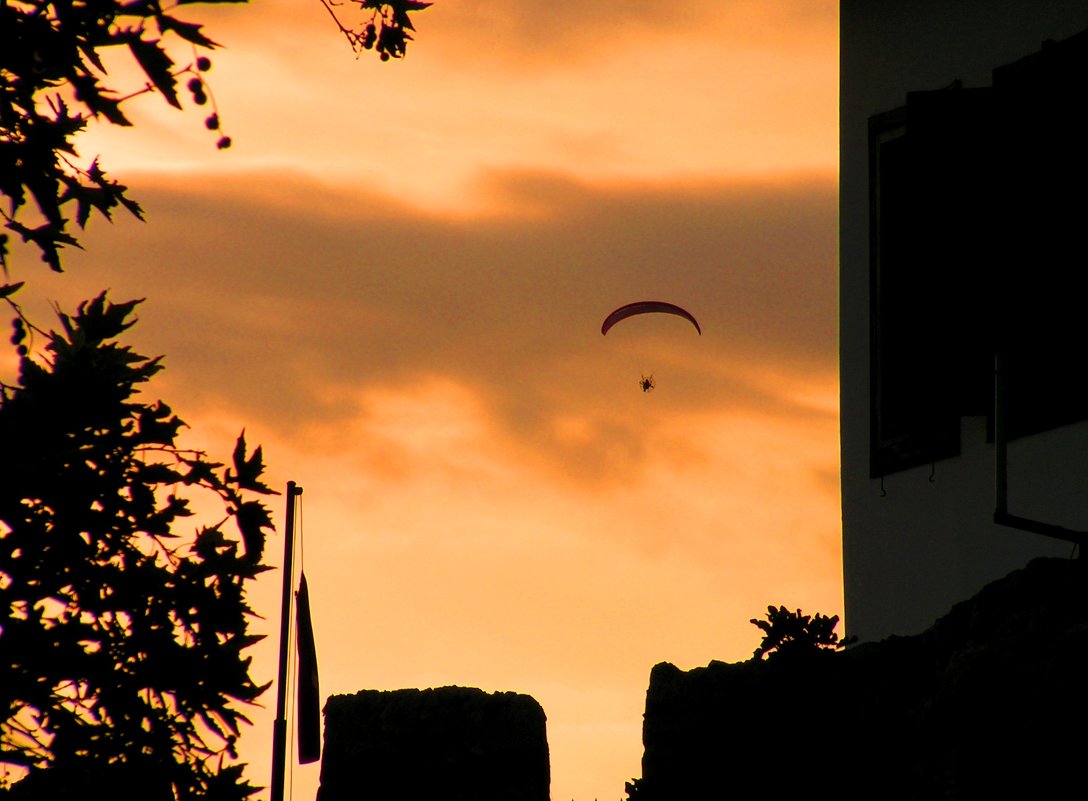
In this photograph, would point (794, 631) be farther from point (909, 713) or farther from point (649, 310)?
point (649, 310)

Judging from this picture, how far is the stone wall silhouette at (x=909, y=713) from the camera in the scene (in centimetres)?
511

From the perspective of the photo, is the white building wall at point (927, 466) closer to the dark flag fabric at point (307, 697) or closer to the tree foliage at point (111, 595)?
the dark flag fabric at point (307, 697)

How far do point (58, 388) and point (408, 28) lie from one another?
192 cm

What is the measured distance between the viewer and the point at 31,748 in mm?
5395

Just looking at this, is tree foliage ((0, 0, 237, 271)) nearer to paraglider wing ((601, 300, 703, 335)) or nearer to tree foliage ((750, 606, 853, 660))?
tree foliage ((750, 606, 853, 660))

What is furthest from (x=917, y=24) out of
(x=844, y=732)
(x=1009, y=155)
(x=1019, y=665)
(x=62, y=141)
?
(x=62, y=141)

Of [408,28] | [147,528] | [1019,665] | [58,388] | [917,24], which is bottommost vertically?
[1019,665]

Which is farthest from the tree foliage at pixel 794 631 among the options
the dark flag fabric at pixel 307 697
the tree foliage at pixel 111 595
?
the dark flag fabric at pixel 307 697

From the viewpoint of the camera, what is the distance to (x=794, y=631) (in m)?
7.34

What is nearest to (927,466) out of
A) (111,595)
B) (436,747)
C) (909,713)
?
(436,747)

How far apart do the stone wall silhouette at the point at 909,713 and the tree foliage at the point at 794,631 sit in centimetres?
12

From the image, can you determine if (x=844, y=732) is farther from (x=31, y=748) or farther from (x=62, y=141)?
(x=62, y=141)

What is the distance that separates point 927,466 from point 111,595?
27.2 feet

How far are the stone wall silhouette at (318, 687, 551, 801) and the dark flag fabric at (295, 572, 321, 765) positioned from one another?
11.9 ft
